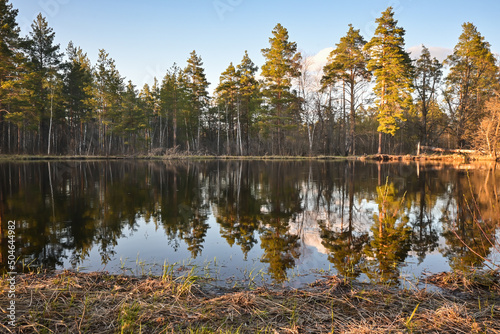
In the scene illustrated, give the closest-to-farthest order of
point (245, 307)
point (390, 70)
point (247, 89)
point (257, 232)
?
point (245, 307) < point (257, 232) < point (390, 70) < point (247, 89)

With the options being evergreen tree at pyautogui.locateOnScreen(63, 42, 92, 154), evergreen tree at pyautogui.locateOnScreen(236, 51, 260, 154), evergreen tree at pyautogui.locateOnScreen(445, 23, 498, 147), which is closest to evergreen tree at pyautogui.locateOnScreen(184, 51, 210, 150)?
evergreen tree at pyautogui.locateOnScreen(236, 51, 260, 154)

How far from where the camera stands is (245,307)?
318cm

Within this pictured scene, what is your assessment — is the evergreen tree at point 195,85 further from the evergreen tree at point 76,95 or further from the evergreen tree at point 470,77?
the evergreen tree at point 470,77

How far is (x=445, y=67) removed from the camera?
41.4m

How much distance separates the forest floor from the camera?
274cm

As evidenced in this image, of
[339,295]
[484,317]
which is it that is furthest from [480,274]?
[339,295]

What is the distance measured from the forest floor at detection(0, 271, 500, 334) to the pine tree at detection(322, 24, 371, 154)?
38.4m

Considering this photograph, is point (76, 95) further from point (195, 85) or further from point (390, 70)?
point (390, 70)

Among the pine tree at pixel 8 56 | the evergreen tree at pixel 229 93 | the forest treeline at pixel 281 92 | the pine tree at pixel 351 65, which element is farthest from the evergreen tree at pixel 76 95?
the pine tree at pixel 351 65

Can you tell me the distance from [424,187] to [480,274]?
10392 mm

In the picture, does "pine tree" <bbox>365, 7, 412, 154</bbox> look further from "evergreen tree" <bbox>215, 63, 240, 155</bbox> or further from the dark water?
the dark water

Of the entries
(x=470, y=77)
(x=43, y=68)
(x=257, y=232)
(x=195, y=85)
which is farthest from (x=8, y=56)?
(x=470, y=77)

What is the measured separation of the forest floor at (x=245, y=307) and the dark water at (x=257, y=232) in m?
0.64

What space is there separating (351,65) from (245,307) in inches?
1650
